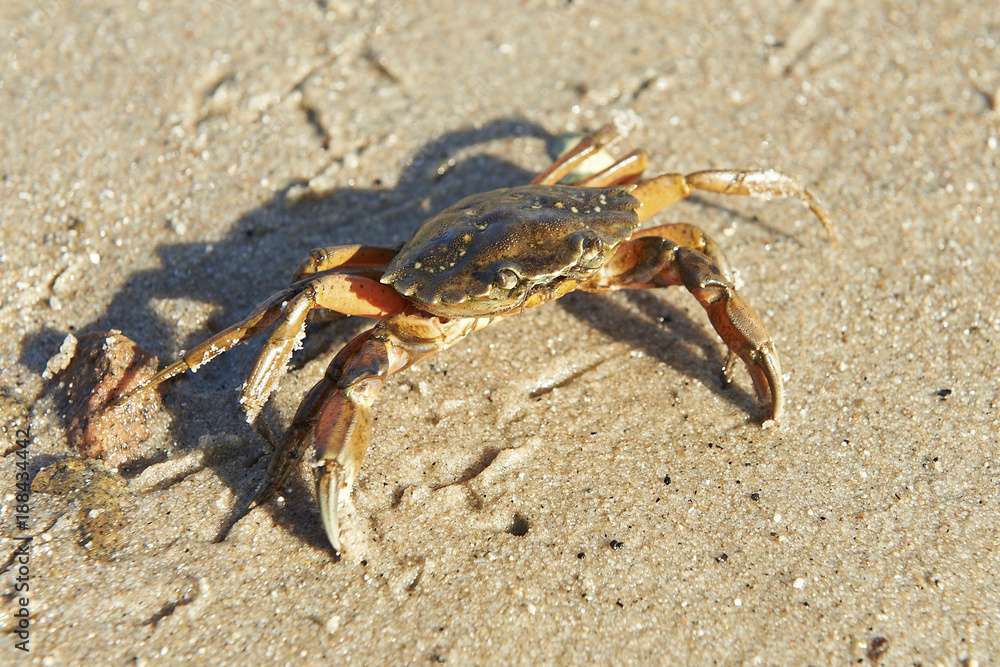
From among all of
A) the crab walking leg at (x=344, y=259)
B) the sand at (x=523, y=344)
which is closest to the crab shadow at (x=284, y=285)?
the sand at (x=523, y=344)

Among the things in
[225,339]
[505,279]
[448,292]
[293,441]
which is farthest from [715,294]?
[225,339]

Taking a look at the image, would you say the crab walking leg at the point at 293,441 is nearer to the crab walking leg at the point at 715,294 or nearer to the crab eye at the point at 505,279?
the crab eye at the point at 505,279

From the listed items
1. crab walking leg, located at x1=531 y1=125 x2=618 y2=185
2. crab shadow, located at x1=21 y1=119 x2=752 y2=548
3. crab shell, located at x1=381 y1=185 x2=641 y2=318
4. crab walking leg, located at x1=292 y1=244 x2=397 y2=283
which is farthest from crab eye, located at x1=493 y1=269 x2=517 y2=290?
crab walking leg, located at x1=531 y1=125 x2=618 y2=185

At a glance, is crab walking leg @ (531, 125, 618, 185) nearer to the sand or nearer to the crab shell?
the sand

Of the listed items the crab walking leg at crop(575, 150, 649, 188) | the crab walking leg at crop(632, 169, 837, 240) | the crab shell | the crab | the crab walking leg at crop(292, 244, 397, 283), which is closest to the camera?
the crab

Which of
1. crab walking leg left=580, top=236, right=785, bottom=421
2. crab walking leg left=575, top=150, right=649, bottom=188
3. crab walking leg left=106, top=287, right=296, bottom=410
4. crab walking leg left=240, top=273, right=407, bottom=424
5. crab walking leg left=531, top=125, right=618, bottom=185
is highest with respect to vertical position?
crab walking leg left=106, top=287, right=296, bottom=410

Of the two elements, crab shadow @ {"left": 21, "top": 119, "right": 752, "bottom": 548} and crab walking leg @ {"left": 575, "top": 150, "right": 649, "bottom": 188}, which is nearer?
crab shadow @ {"left": 21, "top": 119, "right": 752, "bottom": 548}

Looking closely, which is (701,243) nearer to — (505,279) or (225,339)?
(505,279)

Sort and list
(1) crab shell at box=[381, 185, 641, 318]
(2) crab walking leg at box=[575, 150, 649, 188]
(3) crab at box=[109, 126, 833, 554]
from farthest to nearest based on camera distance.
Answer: (2) crab walking leg at box=[575, 150, 649, 188]
(1) crab shell at box=[381, 185, 641, 318]
(3) crab at box=[109, 126, 833, 554]
